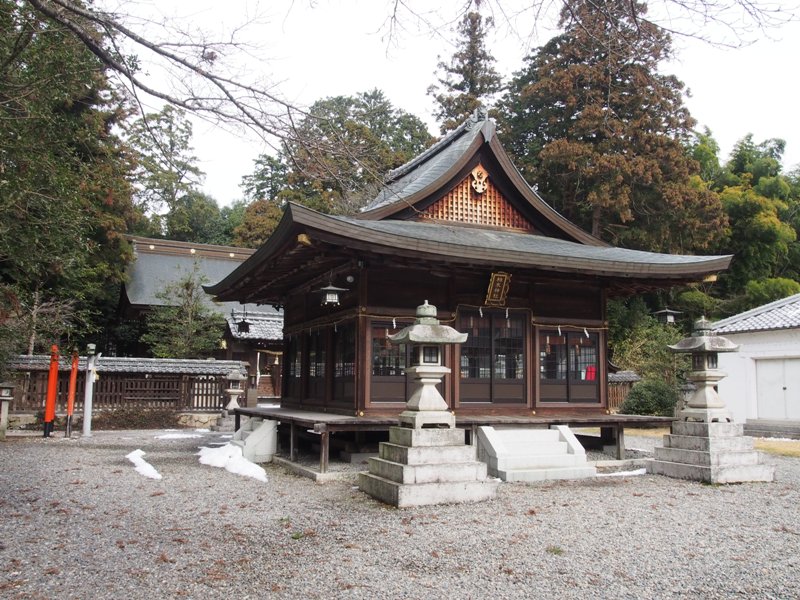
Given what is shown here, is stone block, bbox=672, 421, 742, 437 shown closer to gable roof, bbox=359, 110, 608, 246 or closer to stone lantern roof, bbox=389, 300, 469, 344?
stone lantern roof, bbox=389, 300, 469, 344

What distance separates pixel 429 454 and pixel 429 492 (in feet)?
1.47

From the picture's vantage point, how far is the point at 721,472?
941cm

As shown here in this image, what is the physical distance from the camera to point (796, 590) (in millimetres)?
4695

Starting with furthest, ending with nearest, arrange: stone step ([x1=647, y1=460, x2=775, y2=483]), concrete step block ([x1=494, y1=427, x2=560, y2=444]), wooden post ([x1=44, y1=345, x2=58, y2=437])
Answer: wooden post ([x1=44, y1=345, x2=58, y2=437])
concrete step block ([x1=494, y1=427, x2=560, y2=444])
stone step ([x1=647, y1=460, x2=775, y2=483])

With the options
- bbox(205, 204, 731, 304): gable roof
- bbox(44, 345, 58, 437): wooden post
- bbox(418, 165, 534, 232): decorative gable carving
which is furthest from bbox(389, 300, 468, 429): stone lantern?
bbox(44, 345, 58, 437): wooden post

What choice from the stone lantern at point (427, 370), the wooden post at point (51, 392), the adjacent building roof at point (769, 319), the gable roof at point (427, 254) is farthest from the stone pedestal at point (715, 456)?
Result: the wooden post at point (51, 392)

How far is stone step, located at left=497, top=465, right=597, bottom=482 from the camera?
31.6 ft

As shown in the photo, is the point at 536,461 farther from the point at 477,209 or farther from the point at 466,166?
the point at 466,166

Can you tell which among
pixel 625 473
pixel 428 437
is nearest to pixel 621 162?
pixel 625 473

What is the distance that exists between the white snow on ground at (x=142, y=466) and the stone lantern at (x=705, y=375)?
8.26 meters

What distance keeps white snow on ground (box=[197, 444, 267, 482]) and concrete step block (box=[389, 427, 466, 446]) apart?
2843mm

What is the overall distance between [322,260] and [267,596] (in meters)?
7.57

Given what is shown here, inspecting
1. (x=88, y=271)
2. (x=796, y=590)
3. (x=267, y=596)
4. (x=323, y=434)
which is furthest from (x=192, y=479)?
(x=88, y=271)

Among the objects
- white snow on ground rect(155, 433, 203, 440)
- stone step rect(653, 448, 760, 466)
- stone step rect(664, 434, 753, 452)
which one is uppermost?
stone step rect(664, 434, 753, 452)
